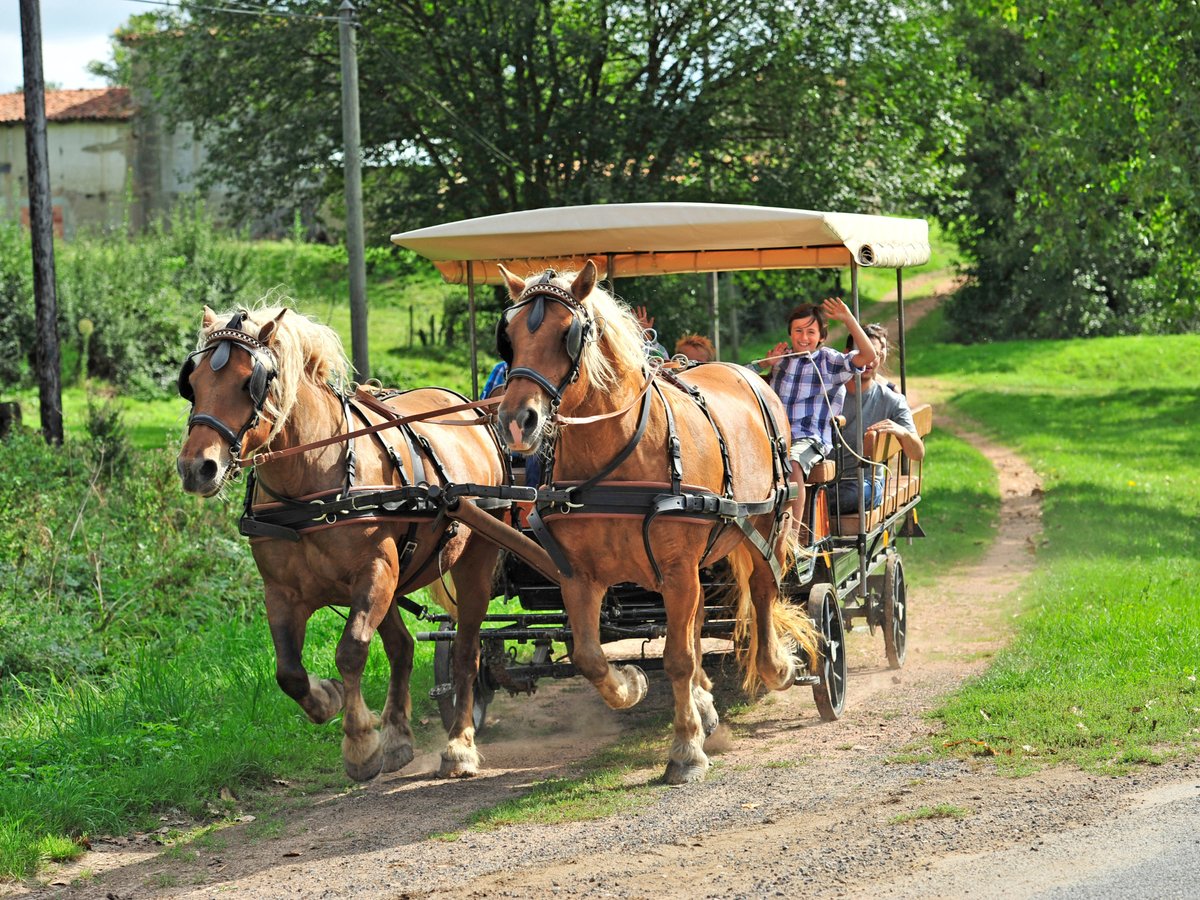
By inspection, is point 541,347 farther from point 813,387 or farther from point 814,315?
point 814,315

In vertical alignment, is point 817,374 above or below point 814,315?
below

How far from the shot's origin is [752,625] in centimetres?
689

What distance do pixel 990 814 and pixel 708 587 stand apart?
2.23 m

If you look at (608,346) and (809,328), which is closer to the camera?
(608,346)

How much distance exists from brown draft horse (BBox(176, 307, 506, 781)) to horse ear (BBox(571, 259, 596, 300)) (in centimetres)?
120

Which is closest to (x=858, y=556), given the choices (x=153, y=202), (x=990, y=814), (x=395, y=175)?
(x=990, y=814)

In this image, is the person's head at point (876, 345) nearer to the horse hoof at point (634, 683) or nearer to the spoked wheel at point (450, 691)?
the horse hoof at point (634, 683)

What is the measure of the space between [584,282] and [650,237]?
1.74 metres

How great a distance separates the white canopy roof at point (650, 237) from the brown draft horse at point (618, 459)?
97 cm

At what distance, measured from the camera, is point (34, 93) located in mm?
13148

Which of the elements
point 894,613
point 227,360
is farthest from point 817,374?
point 227,360

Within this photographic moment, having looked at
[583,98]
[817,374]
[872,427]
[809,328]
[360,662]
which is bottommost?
[360,662]

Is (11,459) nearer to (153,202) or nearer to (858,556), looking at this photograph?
(858,556)

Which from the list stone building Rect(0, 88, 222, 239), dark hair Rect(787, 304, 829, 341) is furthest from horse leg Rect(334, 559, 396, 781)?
stone building Rect(0, 88, 222, 239)
